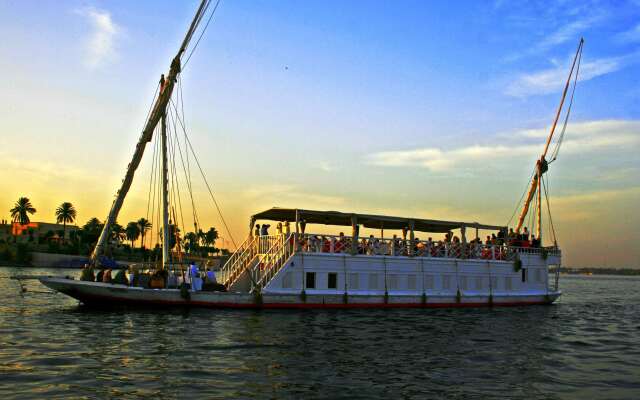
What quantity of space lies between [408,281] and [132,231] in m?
169

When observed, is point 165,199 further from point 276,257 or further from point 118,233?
point 118,233

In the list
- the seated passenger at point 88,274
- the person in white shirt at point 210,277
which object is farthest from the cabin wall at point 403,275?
the seated passenger at point 88,274

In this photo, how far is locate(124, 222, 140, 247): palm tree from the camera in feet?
618

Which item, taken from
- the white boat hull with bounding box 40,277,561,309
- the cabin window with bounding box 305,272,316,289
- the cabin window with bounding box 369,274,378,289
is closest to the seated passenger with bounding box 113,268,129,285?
the white boat hull with bounding box 40,277,561,309

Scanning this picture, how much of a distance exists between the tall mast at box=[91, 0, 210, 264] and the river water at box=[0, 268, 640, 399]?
6.08 m

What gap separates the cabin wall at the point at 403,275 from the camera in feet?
106

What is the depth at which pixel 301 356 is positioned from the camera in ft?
59.5

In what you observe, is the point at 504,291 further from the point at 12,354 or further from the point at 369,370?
the point at 12,354

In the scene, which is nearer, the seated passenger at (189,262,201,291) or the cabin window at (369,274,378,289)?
the seated passenger at (189,262,201,291)

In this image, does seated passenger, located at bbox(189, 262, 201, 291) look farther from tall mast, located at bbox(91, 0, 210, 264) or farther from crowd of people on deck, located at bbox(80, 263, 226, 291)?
tall mast, located at bbox(91, 0, 210, 264)

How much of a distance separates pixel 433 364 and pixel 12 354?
1366cm

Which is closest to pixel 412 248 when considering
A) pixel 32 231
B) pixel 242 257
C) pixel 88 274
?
pixel 242 257

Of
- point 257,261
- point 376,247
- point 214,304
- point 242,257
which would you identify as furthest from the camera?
point 242,257

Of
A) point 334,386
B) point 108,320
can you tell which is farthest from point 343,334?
point 108,320
